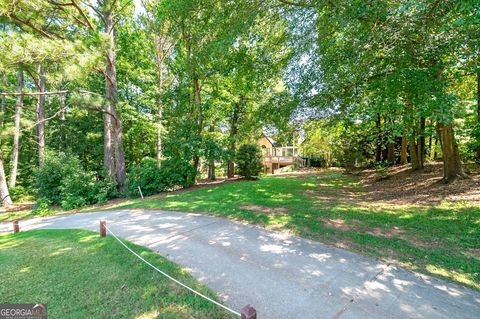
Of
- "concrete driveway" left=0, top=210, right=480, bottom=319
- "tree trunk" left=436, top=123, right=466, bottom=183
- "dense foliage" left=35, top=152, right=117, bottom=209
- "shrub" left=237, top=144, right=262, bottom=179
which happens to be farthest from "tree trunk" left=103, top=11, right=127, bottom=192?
"tree trunk" left=436, top=123, right=466, bottom=183

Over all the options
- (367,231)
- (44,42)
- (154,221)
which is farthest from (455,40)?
(44,42)

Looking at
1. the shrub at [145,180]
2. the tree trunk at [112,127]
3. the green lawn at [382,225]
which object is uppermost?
the tree trunk at [112,127]

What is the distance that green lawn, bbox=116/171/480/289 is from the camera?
3596mm

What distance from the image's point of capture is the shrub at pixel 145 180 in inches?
441

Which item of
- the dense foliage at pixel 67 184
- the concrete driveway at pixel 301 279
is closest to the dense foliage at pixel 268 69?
the dense foliage at pixel 67 184

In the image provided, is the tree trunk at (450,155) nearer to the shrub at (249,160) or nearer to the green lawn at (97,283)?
the shrub at (249,160)

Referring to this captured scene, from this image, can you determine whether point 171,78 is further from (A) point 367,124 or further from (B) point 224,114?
Answer: (A) point 367,124

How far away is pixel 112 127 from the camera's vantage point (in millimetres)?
12656

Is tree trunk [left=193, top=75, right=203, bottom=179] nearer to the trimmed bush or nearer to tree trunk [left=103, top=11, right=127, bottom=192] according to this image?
the trimmed bush

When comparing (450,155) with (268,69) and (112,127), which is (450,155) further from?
(112,127)

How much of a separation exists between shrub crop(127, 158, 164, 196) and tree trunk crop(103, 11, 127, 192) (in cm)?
116

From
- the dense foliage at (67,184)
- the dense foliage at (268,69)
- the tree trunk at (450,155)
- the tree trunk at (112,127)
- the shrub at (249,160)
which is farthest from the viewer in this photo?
the shrub at (249,160)

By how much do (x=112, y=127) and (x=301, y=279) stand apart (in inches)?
514

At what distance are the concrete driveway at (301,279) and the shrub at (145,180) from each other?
21.3 ft
